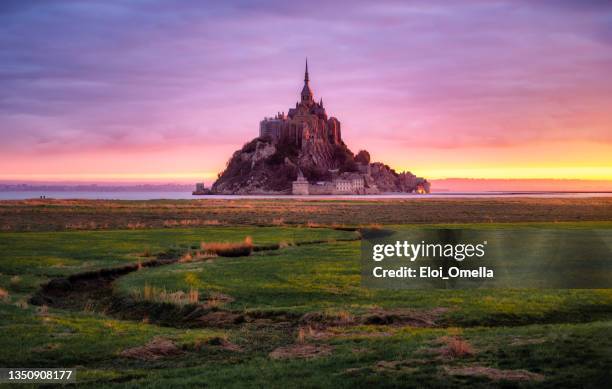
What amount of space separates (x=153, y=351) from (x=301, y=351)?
4163 millimetres

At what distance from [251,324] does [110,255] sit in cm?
2035

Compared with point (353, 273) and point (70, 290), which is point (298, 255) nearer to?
point (353, 273)

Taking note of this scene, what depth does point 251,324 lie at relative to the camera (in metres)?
20.9

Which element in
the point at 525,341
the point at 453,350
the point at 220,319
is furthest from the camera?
the point at 220,319

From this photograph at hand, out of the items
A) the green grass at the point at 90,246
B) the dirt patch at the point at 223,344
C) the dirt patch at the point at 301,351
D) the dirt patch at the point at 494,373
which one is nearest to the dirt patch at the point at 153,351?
the dirt patch at the point at 223,344

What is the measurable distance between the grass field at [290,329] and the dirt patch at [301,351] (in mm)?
58

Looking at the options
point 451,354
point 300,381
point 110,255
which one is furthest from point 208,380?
point 110,255

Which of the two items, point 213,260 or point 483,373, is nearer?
point 483,373

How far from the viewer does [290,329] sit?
2000 centimetres

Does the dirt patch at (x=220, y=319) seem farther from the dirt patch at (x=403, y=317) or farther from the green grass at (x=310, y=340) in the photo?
the dirt patch at (x=403, y=317)

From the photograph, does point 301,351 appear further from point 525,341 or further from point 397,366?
point 525,341

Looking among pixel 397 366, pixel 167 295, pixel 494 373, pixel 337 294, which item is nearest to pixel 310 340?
pixel 397 366

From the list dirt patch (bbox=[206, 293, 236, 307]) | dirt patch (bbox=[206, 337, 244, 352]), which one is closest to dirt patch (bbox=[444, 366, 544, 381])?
dirt patch (bbox=[206, 337, 244, 352])

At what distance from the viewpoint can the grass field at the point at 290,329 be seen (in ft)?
44.2
